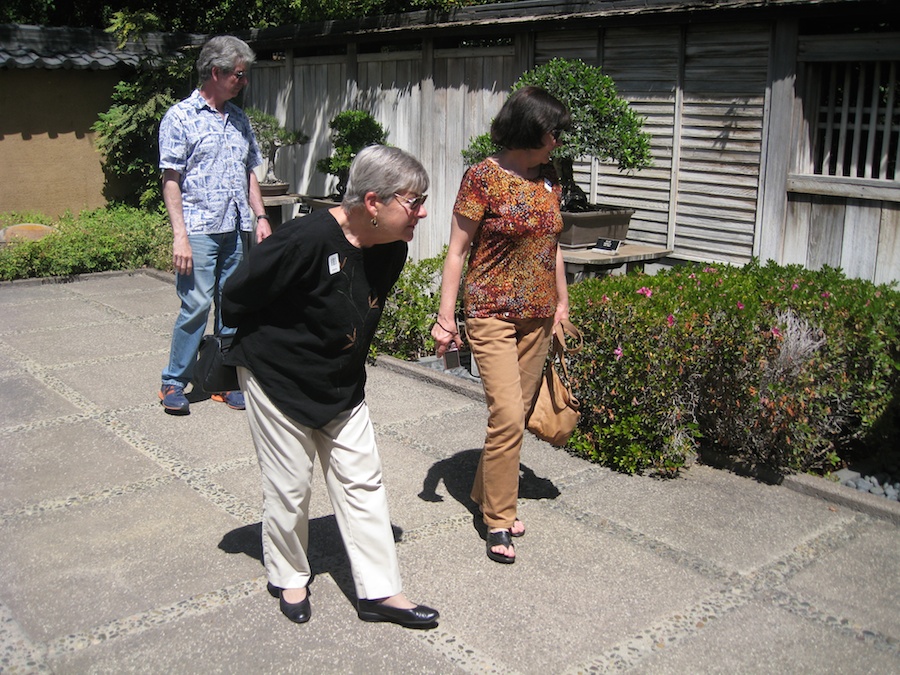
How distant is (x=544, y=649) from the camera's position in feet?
10.8

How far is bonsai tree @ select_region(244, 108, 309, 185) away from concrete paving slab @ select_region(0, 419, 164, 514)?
603 centimetres

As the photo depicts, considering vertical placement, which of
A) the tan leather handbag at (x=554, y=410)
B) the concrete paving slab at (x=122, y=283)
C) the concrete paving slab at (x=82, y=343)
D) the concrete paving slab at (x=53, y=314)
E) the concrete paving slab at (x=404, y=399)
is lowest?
the concrete paving slab at (x=404, y=399)

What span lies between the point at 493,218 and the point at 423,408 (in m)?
2.22

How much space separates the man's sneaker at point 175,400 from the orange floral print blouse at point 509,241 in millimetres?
2416

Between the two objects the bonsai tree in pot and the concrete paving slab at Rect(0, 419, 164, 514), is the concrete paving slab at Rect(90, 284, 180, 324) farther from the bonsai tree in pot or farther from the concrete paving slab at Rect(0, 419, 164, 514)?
the concrete paving slab at Rect(0, 419, 164, 514)

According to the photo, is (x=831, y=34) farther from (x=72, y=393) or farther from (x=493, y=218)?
(x=72, y=393)

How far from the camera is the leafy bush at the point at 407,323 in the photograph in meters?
6.96

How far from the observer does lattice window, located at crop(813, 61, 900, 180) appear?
236 inches

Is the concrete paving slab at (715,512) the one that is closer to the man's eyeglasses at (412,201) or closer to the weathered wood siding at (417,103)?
the man's eyeglasses at (412,201)

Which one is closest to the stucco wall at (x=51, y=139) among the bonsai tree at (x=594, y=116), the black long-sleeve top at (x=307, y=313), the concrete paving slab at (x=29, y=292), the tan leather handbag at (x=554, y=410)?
the concrete paving slab at (x=29, y=292)

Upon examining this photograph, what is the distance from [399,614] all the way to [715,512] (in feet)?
5.79

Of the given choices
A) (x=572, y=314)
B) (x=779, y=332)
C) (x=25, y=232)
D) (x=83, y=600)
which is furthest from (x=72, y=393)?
(x=25, y=232)

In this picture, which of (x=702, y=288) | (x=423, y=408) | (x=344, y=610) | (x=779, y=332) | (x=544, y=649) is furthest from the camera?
(x=423, y=408)

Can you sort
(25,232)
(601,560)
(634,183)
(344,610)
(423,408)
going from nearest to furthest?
(344,610) < (601,560) < (423,408) < (634,183) < (25,232)
